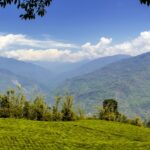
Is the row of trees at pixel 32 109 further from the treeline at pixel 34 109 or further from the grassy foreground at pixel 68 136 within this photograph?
the grassy foreground at pixel 68 136

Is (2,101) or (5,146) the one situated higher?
(2,101)

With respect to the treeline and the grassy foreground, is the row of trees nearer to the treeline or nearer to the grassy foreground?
the treeline

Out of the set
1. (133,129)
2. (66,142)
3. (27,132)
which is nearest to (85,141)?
(66,142)

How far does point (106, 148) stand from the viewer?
27078 millimetres

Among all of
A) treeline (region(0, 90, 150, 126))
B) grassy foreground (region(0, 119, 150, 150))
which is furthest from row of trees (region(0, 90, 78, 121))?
grassy foreground (region(0, 119, 150, 150))

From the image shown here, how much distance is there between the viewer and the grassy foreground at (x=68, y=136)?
2723cm

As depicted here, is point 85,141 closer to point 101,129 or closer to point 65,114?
point 101,129

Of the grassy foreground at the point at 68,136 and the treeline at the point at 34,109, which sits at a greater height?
the treeline at the point at 34,109

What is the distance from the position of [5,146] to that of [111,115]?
2236cm

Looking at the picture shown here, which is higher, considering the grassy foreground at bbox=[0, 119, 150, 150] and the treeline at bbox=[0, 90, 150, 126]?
the treeline at bbox=[0, 90, 150, 126]

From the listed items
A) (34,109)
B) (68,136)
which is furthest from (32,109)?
(68,136)

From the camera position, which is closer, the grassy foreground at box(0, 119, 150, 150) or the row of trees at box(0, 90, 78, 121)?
the grassy foreground at box(0, 119, 150, 150)

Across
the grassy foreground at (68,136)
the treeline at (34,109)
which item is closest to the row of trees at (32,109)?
the treeline at (34,109)

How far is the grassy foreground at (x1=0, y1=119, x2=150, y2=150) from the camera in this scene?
89.4 feet
